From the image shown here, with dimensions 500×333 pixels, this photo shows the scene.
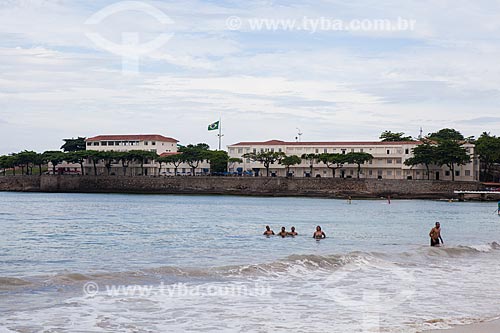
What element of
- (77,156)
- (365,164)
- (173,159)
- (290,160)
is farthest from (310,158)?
(77,156)

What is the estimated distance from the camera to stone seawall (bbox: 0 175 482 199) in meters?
97.7

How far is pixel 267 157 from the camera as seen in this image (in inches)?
4373

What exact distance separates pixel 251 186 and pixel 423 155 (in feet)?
83.2

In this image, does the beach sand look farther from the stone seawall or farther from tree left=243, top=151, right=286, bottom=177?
tree left=243, top=151, right=286, bottom=177

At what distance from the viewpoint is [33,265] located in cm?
2231

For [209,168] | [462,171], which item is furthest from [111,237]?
[209,168]

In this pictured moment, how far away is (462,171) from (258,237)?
250 ft

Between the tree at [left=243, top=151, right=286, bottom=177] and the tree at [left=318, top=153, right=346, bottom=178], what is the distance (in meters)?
6.45

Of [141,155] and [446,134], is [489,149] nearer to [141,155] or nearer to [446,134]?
[446,134]

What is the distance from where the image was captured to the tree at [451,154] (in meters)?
97.6

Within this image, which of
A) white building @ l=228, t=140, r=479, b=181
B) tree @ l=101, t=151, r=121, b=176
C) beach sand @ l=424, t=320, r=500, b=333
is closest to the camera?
beach sand @ l=424, t=320, r=500, b=333

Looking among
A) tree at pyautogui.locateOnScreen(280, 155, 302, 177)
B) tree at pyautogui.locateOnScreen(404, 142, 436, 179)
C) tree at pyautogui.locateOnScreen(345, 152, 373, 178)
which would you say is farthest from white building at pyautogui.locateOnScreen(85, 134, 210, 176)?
tree at pyautogui.locateOnScreen(404, 142, 436, 179)

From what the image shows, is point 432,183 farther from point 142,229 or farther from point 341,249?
point 341,249

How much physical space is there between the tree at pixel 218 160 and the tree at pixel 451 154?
3520 centimetres
